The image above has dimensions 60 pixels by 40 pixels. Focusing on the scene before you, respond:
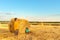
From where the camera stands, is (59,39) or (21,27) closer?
(59,39)

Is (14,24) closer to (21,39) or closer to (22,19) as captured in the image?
(22,19)

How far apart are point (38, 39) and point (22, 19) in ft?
27.2

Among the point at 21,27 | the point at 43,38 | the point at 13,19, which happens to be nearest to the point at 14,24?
the point at 13,19

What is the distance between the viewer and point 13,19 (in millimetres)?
16031

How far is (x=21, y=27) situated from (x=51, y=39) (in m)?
4.88

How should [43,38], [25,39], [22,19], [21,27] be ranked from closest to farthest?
[25,39] → [43,38] → [21,27] → [22,19]

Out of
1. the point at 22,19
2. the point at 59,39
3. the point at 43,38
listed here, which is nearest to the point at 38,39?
the point at 43,38

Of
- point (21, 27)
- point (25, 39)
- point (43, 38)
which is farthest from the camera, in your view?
point (21, 27)

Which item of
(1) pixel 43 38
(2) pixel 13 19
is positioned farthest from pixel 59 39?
(2) pixel 13 19

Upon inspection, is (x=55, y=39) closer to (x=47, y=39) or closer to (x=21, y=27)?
(x=47, y=39)

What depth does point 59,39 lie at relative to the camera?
6984 mm

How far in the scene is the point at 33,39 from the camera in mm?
6781

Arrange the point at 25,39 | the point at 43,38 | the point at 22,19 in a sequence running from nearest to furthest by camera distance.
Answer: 1. the point at 25,39
2. the point at 43,38
3. the point at 22,19

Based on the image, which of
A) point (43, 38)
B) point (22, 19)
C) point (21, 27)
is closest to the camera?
point (43, 38)
